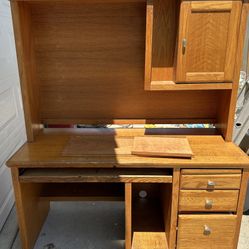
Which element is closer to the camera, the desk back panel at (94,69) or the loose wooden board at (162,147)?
the loose wooden board at (162,147)

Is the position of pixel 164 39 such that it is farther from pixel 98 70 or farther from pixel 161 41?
pixel 98 70

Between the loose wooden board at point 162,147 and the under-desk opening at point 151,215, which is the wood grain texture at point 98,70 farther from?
the under-desk opening at point 151,215

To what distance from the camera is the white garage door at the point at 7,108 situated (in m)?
1.96

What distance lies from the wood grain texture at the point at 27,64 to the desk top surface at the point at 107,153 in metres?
0.14

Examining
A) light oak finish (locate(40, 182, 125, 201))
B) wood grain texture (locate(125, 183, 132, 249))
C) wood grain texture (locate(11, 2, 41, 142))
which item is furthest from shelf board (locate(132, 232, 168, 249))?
wood grain texture (locate(11, 2, 41, 142))

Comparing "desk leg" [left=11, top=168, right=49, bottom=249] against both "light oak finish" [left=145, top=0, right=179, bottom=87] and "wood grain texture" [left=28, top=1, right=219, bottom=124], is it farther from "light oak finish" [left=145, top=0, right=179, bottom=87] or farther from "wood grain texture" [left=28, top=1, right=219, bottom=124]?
"light oak finish" [left=145, top=0, right=179, bottom=87]

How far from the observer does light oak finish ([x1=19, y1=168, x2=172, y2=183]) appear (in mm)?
1386

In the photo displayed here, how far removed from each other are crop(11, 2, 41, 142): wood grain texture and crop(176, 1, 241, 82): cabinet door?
843 mm

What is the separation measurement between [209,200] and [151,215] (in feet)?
1.84

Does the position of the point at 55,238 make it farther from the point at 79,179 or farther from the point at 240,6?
the point at 240,6

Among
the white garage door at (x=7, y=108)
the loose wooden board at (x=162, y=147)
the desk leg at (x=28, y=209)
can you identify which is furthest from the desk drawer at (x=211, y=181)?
the white garage door at (x=7, y=108)

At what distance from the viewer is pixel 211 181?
1.38 metres

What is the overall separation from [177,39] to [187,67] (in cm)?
15

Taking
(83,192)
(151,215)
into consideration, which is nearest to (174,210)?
(151,215)
